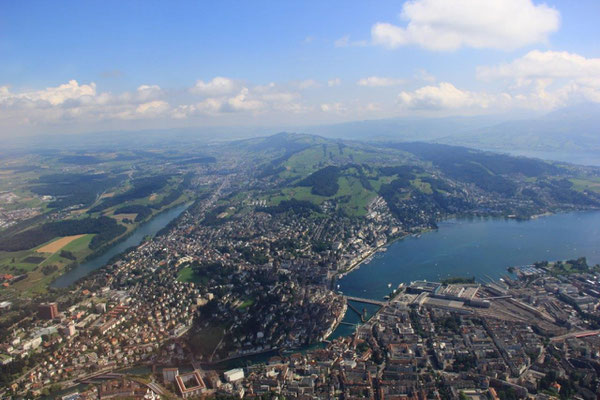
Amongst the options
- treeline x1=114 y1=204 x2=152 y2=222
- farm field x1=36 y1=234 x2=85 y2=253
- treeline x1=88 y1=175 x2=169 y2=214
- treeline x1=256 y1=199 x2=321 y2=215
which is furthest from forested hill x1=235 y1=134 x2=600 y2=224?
farm field x1=36 y1=234 x2=85 y2=253

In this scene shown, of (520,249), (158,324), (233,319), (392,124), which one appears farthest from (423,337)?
(392,124)

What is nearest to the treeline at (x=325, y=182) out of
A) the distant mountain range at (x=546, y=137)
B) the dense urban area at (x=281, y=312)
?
the dense urban area at (x=281, y=312)

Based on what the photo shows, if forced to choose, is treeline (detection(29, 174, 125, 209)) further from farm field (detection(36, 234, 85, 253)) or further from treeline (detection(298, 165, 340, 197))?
treeline (detection(298, 165, 340, 197))

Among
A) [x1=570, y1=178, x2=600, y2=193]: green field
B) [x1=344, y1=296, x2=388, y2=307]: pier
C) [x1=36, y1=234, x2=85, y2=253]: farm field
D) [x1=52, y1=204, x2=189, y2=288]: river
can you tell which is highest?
[x1=570, y1=178, x2=600, y2=193]: green field

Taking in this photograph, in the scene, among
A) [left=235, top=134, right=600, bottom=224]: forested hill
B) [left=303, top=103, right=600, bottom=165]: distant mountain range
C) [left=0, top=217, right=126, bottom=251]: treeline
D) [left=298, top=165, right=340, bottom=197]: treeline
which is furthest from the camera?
[left=303, top=103, right=600, bottom=165]: distant mountain range

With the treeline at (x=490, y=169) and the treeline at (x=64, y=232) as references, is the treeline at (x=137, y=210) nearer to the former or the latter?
the treeline at (x=64, y=232)

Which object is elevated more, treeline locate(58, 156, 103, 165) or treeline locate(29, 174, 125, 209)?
treeline locate(58, 156, 103, 165)
